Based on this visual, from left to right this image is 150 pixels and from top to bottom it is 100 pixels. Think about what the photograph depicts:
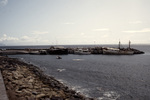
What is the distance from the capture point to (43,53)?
91.9 metres

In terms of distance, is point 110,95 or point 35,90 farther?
point 110,95

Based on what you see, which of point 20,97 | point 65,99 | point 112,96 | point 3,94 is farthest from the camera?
point 112,96

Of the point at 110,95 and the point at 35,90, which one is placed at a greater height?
the point at 35,90

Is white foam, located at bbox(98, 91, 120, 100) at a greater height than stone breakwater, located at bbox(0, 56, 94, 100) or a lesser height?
lesser

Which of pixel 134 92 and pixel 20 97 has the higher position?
pixel 20 97

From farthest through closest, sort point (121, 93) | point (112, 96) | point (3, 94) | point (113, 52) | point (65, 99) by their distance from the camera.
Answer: point (113, 52) → point (121, 93) → point (112, 96) → point (65, 99) → point (3, 94)

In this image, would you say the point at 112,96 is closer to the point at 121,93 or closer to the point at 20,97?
the point at 121,93

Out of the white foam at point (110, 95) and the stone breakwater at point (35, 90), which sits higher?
the stone breakwater at point (35, 90)

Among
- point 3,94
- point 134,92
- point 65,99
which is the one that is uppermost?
point 3,94

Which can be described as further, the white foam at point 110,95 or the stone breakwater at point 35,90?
the white foam at point 110,95

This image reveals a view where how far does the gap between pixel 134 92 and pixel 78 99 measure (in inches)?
360

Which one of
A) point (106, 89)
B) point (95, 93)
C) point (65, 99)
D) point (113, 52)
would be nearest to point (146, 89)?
point (106, 89)

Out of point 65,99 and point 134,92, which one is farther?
point 134,92

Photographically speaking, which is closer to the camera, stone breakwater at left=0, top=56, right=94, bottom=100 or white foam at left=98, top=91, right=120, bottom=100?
stone breakwater at left=0, top=56, right=94, bottom=100
